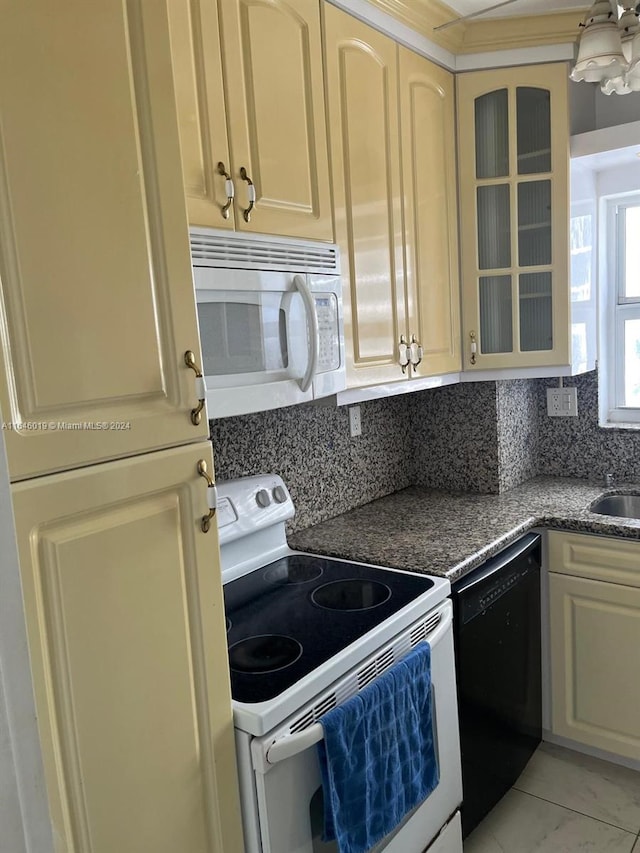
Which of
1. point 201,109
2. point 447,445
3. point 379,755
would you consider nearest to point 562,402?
point 447,445

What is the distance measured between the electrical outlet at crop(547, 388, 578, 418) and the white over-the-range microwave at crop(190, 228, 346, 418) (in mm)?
1388

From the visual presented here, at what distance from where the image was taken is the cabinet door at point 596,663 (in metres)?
2.10

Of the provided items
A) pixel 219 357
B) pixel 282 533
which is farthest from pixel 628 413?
pixel 219 357

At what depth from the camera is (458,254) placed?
89.7 inches

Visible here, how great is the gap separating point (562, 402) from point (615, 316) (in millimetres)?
420

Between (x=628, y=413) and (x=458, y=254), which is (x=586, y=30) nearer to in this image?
(x=458, y=254)

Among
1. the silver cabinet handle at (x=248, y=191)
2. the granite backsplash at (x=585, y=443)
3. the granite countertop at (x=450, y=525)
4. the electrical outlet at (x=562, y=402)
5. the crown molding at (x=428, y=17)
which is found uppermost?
the crown molding at (x=428, y=17)

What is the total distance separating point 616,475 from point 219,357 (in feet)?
6.20

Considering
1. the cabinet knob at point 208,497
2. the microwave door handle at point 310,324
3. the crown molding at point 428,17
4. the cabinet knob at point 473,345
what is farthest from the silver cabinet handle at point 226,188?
the cabinet knob at point 473,345

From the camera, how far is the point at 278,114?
4.96ft

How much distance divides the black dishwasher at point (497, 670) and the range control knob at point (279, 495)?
0.54 meters

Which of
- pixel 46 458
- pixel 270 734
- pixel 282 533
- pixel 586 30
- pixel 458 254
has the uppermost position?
pixel 586 30

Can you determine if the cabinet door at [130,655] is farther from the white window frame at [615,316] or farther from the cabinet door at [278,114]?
the white window frame at [615,316]

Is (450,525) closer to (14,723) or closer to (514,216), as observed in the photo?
(514,216)
